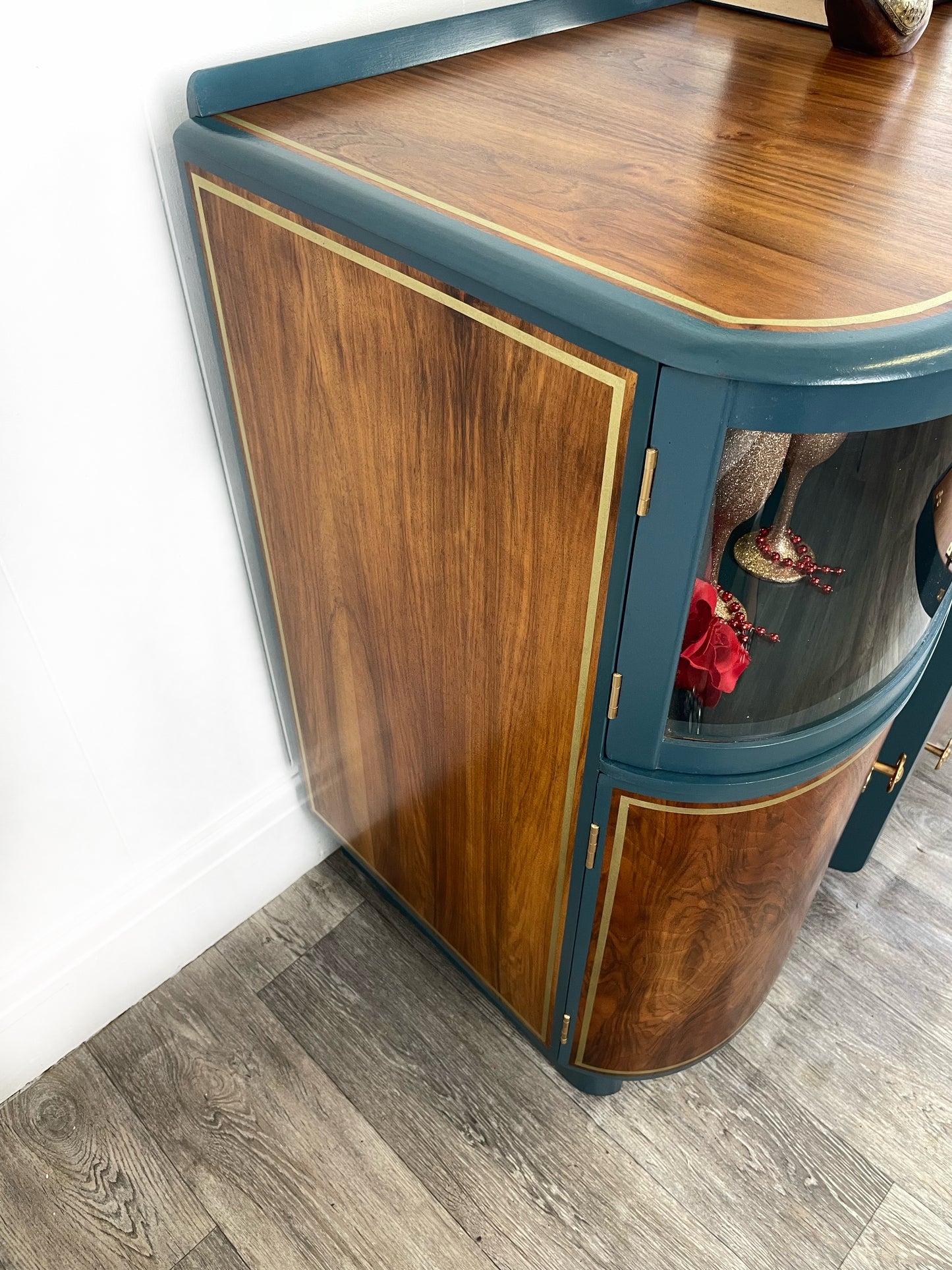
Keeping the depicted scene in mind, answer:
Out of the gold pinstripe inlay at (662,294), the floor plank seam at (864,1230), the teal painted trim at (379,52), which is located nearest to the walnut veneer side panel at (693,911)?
the floor plank seam at (864,1230)

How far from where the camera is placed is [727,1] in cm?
94

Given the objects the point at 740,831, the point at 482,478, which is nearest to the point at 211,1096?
the point at 740,831

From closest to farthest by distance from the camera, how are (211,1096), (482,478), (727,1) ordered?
1. (482,478)
2. (727,1)
3. (211,1096)

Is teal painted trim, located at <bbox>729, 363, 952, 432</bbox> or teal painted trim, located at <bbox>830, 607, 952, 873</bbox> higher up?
teal painted trim, located at <bbox>729, 363, 952, 432</bbox>

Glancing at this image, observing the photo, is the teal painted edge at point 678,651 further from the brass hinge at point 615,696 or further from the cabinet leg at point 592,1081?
the cabinet leg at point 592,1081

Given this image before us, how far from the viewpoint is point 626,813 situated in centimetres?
70

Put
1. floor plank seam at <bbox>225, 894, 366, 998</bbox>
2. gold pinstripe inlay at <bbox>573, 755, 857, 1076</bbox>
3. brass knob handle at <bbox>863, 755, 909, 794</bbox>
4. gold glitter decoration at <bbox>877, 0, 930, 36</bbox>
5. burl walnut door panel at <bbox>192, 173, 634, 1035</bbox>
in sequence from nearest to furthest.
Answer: burl walnut door panel at <bbox>192, 173, 634, 1035</bbox>, gold pinstripe inlay at <bbox>573, 755, 857, 1076</bbox>, gold glitter decoration at <bbox>877, 0, 930, 36</bbox>, brass knob handle at <bbox>863, 755, 909, 794</bbox>, floor plank seam at <bbox>225, 894, 366, 998</bbox>

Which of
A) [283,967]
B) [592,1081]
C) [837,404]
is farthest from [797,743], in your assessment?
[283,967]

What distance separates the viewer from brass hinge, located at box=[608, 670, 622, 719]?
2.04ft

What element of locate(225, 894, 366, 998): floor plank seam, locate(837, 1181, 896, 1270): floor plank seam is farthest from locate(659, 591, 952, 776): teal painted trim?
locate(225, 894, 366, 998): floor plank seam

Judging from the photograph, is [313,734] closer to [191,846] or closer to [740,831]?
[191,846]

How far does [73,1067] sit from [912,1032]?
1.00 meters

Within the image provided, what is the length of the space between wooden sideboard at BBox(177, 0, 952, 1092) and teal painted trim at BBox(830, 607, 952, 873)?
0.74 ft

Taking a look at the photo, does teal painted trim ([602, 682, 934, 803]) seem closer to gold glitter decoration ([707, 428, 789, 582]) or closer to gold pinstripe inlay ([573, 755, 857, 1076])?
gold pinstripe inlay ([573, 755, 857, 1076])
